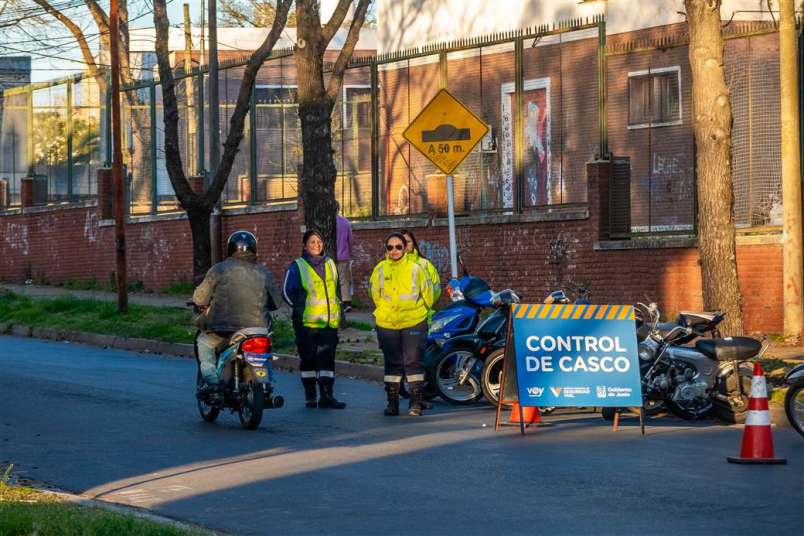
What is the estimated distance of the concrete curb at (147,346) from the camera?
18.8m

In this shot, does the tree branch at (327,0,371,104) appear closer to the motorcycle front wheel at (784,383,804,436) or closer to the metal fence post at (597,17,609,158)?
the metal fence post at (597,17,609,158)

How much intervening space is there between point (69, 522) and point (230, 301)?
5.99 metres

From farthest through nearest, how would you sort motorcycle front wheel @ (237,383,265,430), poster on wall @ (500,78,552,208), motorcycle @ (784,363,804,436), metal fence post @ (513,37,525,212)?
metal fence post @ (513,37,525,212) < poster on wall @ (500,78,552,208) < motorcycle front wheel @ (237,383,265,430) < motorcycle @ (784,363,804,436)

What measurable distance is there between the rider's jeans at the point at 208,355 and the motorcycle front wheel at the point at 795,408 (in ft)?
16.4

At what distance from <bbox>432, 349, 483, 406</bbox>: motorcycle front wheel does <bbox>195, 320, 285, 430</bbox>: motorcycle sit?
259cm

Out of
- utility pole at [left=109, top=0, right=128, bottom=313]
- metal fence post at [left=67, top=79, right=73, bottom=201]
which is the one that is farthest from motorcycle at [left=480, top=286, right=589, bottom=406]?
metal fence post at [left=67, top=79, right=73, bottom=201]

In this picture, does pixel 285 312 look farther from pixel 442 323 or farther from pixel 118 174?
pixel 442 323

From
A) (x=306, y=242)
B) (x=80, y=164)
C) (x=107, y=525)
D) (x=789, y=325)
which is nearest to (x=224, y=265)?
(x=306, y=242)

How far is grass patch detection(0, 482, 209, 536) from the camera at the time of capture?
7.76m

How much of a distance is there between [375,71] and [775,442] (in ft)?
53.7

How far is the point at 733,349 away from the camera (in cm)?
1412

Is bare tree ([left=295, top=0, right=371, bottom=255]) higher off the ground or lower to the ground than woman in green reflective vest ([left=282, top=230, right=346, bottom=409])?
higher

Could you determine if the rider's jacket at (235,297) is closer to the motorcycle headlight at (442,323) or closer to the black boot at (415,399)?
the black boot at (415,399)

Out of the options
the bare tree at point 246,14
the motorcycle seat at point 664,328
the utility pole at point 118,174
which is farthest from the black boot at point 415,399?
the bare tree at point 246,14
